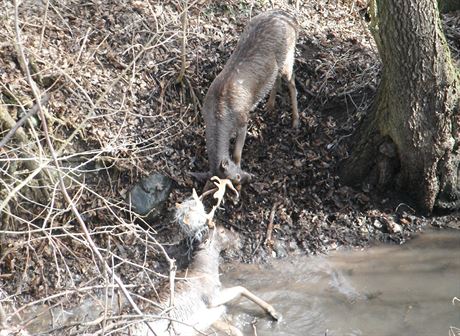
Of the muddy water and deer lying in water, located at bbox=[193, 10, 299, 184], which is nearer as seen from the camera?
the muddy water

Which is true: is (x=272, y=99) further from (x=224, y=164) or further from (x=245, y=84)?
(x=224, y=164)

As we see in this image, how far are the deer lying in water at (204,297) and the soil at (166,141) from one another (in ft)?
2.02

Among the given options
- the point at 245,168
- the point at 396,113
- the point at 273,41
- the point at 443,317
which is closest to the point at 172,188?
the point at 245,168

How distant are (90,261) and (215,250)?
→ 1.49 meters

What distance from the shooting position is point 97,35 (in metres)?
9.13

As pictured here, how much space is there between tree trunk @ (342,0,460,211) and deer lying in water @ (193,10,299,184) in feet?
3.88

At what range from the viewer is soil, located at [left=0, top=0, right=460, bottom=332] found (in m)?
7.61

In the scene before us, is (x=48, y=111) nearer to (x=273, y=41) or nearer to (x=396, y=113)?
(x=273, y=41)

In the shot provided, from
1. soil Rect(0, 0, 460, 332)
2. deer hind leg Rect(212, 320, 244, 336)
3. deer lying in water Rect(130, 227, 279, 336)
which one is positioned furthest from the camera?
soil Rect(0, 0, 460, 332)

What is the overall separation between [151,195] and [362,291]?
274 centimetres

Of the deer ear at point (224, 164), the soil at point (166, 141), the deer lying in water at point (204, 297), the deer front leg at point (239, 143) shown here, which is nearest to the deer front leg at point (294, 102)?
the soil at point (166, 141)

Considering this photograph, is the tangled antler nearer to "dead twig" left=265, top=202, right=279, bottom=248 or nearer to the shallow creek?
the shallow creek

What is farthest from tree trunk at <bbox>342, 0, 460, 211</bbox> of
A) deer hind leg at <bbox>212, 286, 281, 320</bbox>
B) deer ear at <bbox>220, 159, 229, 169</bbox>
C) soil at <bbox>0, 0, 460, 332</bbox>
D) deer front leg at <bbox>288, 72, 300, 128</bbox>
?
deer hind leg at <bbox>212, 286, 281, 320</bbox>

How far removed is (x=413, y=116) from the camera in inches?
297
